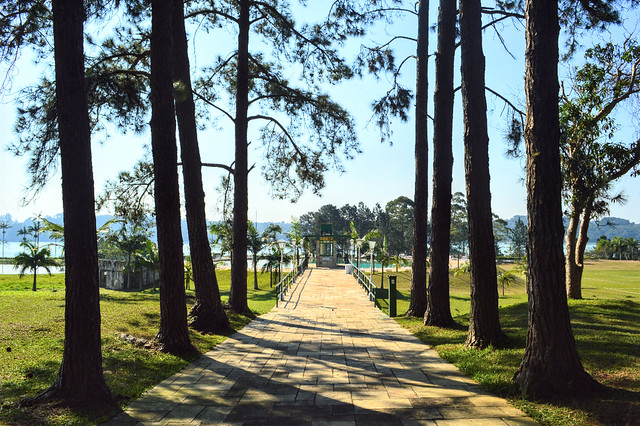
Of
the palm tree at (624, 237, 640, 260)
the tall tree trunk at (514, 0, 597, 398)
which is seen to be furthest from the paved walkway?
the palm tree at (624, 237, 640, 260)

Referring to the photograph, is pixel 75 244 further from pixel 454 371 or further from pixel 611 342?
pixel 611 342

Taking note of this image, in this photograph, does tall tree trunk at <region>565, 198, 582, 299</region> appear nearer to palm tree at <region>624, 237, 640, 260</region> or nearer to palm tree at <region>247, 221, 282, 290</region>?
palm tree at <region>247, 221, 282, 290</region>

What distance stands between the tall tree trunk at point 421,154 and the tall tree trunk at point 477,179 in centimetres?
397

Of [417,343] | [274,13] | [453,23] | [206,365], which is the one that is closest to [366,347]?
[417,343]

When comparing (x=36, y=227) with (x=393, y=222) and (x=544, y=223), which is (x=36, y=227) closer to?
(x=544, y=223)

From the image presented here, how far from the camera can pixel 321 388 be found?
5.20 meters

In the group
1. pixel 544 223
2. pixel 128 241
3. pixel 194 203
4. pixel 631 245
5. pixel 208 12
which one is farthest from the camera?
pixel 631 245

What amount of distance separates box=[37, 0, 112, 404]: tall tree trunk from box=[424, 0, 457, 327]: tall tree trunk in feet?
23.8

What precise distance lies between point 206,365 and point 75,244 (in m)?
2.84

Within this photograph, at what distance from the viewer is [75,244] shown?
464 centimetres

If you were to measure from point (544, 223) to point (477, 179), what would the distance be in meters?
2.48

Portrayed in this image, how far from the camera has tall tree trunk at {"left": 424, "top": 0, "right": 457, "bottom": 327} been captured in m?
9.95

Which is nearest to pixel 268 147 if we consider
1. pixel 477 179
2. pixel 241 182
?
pixel 241 182

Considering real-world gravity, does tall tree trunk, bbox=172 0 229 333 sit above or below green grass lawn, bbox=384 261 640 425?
above
